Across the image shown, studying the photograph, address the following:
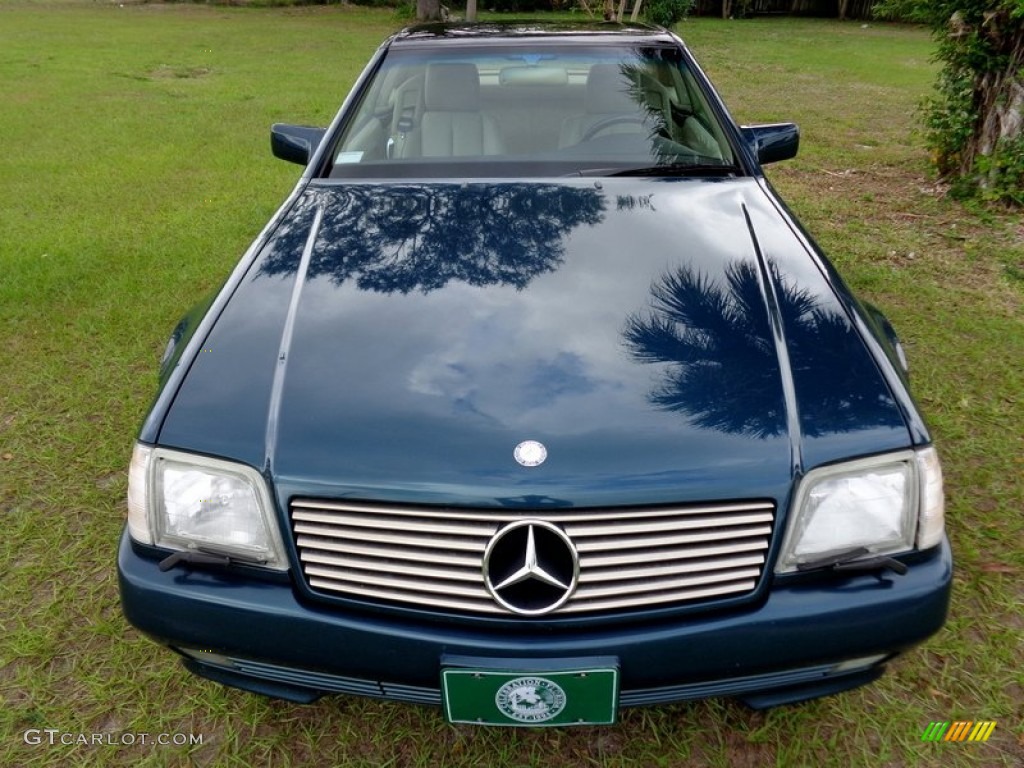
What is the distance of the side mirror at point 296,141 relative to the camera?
9.91 feet

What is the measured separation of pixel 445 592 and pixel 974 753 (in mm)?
1298

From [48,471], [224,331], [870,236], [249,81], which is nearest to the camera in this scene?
[224,331]

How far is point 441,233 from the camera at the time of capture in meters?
2.11

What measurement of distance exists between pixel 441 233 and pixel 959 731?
174 centimetres

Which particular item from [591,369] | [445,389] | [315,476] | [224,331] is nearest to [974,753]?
[591,369]

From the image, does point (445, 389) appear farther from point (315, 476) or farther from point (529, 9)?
point (529, 9)

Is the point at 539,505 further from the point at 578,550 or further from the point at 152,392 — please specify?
the point at 152,392

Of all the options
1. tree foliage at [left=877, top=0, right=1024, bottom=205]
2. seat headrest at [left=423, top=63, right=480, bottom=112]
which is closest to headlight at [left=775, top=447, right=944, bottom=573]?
seat headrest at [left=423, top=63, right=480, bottom=112]

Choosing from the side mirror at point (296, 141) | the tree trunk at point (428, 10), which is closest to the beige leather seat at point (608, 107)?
the side mirror at point (296, 141)

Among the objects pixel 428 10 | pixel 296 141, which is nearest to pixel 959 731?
pixel 296 141

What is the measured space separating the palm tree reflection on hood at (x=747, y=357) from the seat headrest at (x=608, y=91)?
114 centimetres

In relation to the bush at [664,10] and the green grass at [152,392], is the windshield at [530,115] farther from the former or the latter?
the bush at [664,10]

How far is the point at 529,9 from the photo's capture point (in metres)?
22.7

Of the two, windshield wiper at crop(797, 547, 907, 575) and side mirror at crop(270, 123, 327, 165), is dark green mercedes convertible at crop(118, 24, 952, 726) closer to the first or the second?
windshield wiper at crop(797, 547, 907, 575)
